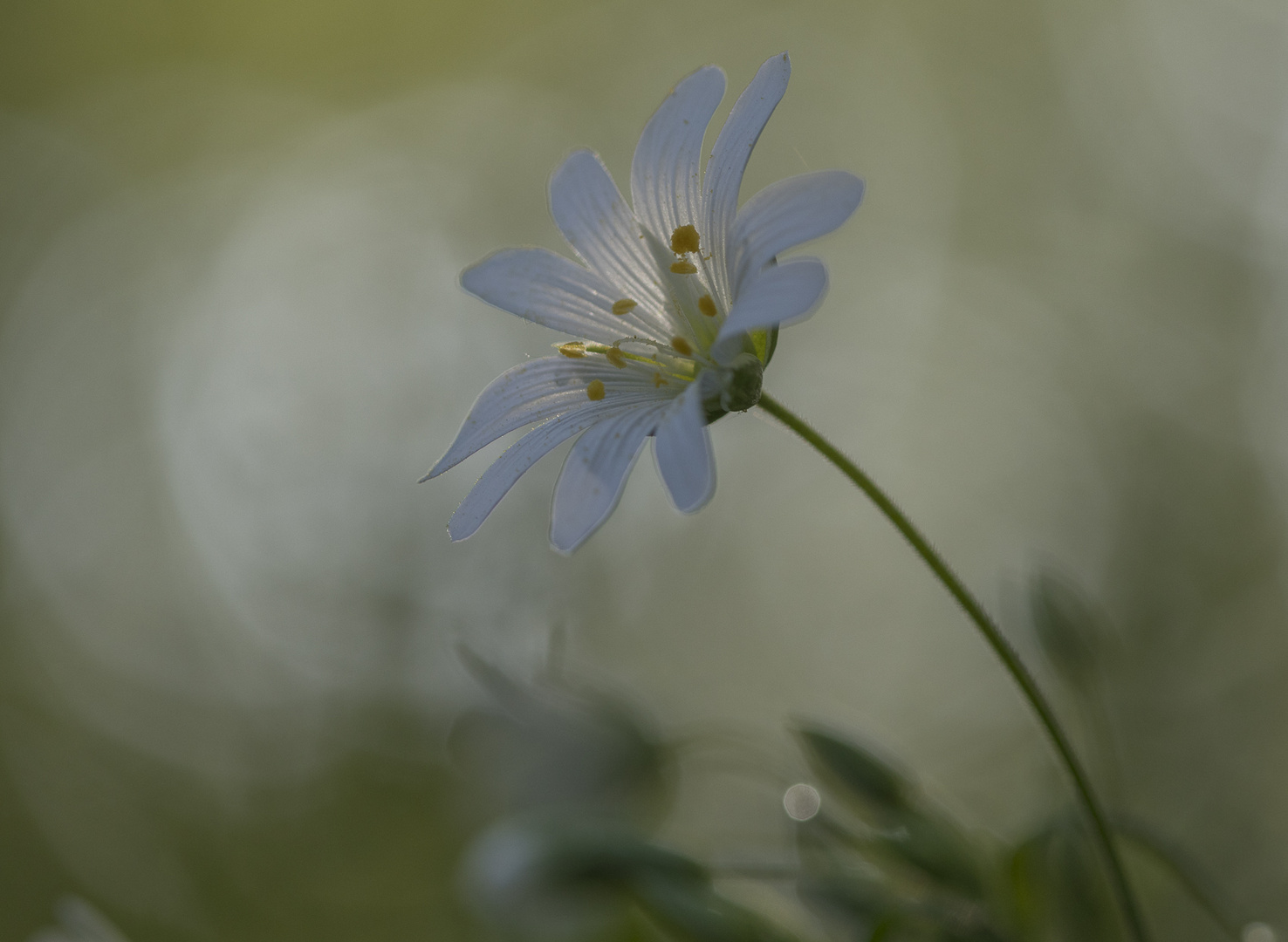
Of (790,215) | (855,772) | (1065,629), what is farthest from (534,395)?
(1065,629)

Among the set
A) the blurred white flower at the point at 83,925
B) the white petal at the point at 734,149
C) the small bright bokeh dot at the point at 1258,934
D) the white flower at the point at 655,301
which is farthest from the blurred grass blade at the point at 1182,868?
the blurred white flower at the point at 83,925

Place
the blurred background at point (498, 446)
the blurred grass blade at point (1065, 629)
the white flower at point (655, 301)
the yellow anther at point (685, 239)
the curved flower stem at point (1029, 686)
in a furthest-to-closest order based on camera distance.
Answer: the blurred background at point (498, 446) < the blurred grass blade at point (1065, 629) < the yellow anther at point (685, 239) < the white flower at point (655, 301) < the curved flower stem at point (1029, 686)

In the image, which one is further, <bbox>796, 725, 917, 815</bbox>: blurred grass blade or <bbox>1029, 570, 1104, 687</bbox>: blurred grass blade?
<bbox>1029, 570, 1104, 687</bbox>: blurred grass blade

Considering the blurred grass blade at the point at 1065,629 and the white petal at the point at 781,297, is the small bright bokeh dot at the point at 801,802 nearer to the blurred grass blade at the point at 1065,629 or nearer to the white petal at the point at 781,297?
the blurred grass blade at the point at 1065,629

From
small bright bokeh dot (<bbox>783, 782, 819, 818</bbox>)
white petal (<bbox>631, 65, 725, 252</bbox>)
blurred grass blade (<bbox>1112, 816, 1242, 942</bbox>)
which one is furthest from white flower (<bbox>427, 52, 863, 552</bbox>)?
blurred grass blade (<bbox>1112, 816, 1242, 942</bbox>)

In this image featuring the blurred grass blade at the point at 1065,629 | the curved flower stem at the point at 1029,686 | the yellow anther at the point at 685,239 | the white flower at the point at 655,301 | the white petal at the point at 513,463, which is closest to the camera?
the curved flower stem at the point at 1029,686

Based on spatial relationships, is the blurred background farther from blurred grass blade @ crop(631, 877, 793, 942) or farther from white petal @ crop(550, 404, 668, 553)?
white petal @ crop(550, 404, 668, 553)
